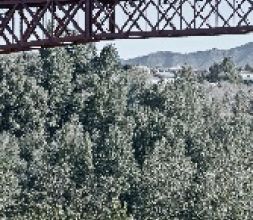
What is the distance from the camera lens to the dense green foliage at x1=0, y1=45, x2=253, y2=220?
6881 cm

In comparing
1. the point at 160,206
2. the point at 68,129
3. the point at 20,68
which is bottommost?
the point at 160,206

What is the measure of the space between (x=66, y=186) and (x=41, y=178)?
9.14 ft

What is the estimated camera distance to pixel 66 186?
258 feet

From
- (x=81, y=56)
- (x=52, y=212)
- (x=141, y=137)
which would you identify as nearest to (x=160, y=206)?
(x=52, y=212)

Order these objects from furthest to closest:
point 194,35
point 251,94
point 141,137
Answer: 1. point 251,94
2. point 141,137
3. point 194,35

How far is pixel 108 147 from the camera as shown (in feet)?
278

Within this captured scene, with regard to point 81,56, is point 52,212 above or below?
Answer: below

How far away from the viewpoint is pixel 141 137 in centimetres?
9219

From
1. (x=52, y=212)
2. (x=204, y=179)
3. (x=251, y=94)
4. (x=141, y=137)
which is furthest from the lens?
(x=251, y=94)

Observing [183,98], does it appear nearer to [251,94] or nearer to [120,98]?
[120,98]

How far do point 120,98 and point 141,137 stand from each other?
744 centimetres

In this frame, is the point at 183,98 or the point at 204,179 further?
the point at 183,98

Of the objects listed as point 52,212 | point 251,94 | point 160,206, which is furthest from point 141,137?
point 251,94

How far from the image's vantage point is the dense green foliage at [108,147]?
68812 millimetres
